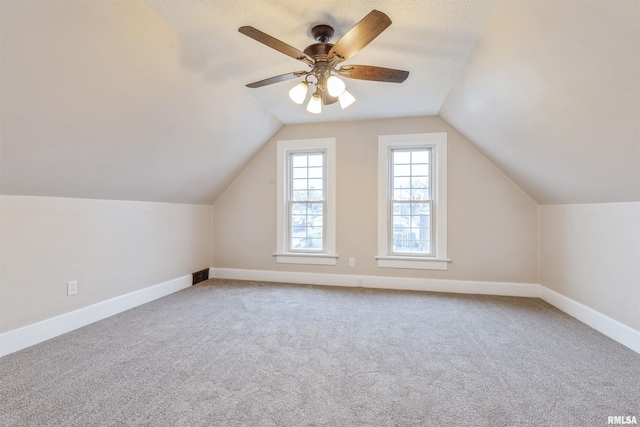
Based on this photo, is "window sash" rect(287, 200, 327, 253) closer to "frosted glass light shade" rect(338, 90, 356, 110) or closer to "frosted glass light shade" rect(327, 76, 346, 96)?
"frosted glass light shade" rect(338, 90, 356, 110)

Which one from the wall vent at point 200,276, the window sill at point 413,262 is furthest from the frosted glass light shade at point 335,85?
the wall vent at point 200,276

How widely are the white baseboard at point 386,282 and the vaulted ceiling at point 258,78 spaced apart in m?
1.22

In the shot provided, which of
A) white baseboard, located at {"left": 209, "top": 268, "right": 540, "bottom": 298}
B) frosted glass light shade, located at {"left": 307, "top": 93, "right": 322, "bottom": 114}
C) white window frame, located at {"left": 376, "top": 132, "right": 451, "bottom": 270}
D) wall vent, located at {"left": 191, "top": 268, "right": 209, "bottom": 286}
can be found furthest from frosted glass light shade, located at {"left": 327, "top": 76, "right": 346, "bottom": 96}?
wall vent, located at {"left": 191, "top": 268, "right": 209, "bottom": 286}

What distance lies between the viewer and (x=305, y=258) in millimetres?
4348

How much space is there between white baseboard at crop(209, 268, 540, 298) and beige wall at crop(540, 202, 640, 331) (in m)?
0.37

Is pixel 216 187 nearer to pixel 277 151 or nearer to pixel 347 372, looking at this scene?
pixel 277 151

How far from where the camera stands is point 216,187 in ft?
14.3

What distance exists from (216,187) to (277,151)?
3.43 feet

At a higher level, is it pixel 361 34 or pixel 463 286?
pixel 361 34

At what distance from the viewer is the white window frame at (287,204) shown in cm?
426

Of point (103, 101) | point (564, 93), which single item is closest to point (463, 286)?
point (564, 93)

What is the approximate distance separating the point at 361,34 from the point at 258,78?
1.47 meters

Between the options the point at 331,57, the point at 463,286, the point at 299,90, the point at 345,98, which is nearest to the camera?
the point at 331,57

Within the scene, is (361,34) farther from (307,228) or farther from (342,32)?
(307,228)
